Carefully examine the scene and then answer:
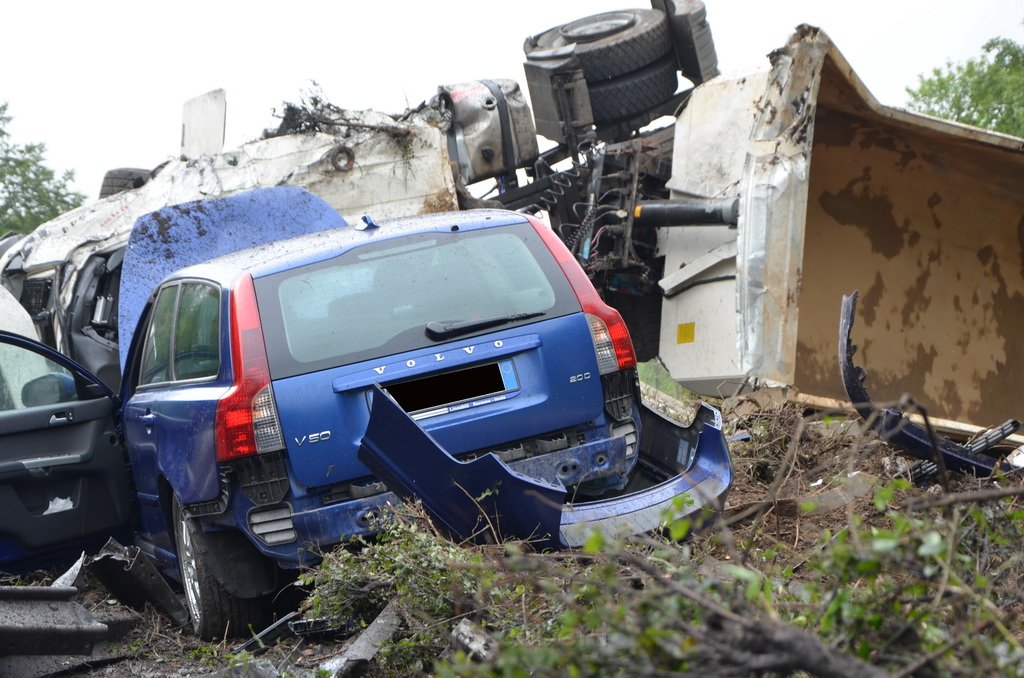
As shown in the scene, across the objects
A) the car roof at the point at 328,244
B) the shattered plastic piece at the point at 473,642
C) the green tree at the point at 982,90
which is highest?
the car roof at the point at 328,244

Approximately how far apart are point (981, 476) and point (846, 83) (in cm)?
257

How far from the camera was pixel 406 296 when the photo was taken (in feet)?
16.5

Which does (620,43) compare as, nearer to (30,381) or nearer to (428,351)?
(30,381)

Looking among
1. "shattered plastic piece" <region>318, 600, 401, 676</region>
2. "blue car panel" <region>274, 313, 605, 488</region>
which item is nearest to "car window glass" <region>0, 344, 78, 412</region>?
"blue car panel" <region>274, 313, 605, 488</region>

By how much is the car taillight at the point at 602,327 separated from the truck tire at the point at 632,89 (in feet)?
19.5

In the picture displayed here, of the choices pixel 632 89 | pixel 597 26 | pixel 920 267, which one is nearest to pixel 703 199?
pixel 920 267

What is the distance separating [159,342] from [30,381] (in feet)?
3.21

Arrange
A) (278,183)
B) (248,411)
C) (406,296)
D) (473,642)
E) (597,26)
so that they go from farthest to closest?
1. (597,26)
2. (278,183)
3. (406,296)
4. (248,411)
5. (473,642)

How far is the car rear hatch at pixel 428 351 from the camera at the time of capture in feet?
15.6

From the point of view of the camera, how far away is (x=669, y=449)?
17.3 ft

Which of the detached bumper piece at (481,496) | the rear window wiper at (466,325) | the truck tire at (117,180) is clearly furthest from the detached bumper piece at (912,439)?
the truck tire at (117,180)

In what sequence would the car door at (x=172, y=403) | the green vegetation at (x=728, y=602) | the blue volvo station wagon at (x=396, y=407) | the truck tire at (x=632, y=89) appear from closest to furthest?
the green vegetation at (x=728, y=602) → the blue volvo station wagon at (x=396, y=407) → the car door at (x=172, y=403) → the truck tire at (x=632, y=89)

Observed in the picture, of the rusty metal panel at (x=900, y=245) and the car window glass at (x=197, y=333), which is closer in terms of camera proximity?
the car window glass at (x=197, y=333)

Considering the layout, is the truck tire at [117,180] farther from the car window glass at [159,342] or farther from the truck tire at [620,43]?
the car window glass at [159,342]
